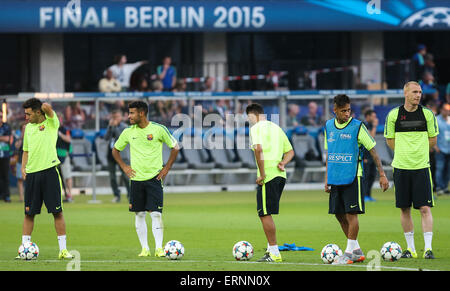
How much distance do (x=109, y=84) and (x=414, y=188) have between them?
19059 millimetres

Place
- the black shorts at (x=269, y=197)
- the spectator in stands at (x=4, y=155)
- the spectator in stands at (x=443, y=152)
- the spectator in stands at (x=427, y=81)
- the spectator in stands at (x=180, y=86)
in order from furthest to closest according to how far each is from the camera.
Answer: the spectator in stands at (x=427, y=81), the spectator in stands at (x=180, y=86), the spectator in stands at (x=443, y=152), the spectator in stands at (x=4, y=155), the black shorts at (x=269, y=197)

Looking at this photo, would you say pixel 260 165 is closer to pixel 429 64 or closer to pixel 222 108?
pixel 222 108

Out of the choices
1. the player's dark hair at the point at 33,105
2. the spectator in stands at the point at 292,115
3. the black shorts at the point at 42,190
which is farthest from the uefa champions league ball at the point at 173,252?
the spectator in stands at the point at 292,115

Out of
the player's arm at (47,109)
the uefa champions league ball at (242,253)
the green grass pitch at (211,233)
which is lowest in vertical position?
the green grass pitch at (211,233)

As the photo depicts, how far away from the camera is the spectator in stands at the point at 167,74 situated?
31689 millimetres

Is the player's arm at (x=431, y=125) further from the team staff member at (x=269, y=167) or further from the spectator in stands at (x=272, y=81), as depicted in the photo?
the spectator in stands at (x=272, y=81)

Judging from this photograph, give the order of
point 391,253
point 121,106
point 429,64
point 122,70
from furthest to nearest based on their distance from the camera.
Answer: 1. point 429,64
2. point 122,70
3. point 121,106
4. point 391,253

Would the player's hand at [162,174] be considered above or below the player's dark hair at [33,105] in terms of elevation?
below

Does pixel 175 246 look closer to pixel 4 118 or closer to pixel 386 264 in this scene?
pixel 386 264

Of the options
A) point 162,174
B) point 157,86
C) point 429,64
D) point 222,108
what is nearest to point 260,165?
point 162,174

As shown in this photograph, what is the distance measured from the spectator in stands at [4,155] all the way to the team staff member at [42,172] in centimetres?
1217

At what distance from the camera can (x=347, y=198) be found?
1287cm
